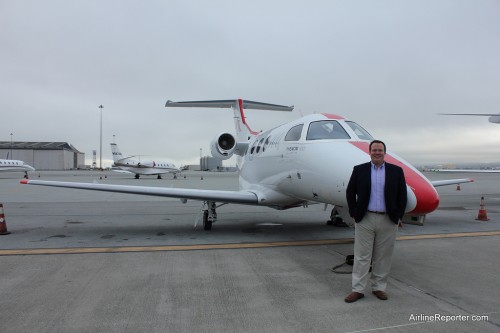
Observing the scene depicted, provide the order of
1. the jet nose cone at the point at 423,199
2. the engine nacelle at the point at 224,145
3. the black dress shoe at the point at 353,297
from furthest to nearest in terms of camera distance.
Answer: the engine nacelle at the point at 224,145 < the jet nose cone at the point at 423,199 < the black dress shoe at the point at 353,297

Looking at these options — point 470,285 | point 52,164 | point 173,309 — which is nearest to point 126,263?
point 173,309

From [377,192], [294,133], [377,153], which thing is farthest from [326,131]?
[377,192]

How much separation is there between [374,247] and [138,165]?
46.2 metres

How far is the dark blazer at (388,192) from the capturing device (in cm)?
445

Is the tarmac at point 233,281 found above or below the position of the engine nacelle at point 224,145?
below

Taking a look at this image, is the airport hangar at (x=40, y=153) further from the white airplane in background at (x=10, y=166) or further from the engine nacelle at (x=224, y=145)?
the engine nacelle at (x=224, y=145)

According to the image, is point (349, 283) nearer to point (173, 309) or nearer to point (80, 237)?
point (173, 309)

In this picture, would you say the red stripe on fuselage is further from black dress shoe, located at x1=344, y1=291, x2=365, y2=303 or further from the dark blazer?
black dress shoe, located at x1=344, y1=291, x2=365, y2=303

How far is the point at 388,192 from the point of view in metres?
4.46

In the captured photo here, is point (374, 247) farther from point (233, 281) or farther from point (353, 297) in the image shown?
point (233, 281)

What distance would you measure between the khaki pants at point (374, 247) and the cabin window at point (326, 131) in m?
2.44

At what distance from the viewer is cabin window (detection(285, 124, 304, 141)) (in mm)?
7773

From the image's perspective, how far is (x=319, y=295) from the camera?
4.71 metres

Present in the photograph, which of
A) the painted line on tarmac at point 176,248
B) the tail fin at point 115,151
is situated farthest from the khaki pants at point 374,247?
the tail fin at point 115,151
